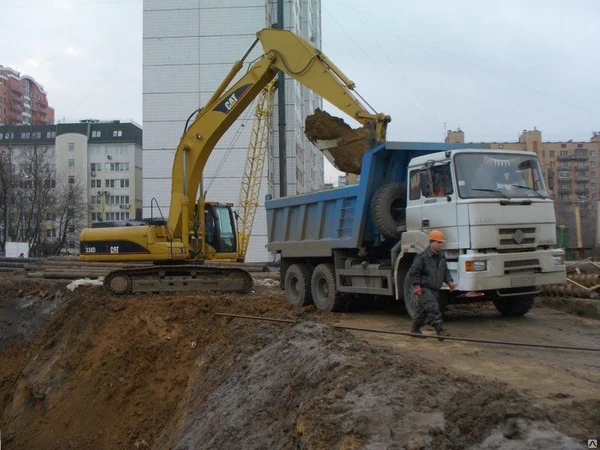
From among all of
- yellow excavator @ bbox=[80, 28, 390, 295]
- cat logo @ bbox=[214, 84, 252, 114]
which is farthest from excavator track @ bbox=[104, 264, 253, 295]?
cat logo @ bbox=[214, 84, 252, 114]

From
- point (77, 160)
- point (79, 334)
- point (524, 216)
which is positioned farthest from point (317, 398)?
point (77, 160)

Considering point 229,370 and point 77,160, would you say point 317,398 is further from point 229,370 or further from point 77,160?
point 77,160

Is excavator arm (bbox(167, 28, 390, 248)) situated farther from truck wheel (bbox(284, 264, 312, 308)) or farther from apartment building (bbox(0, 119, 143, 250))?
apartment building (bbox(0, 119, 143, 250))

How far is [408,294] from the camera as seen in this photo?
31.8 feet

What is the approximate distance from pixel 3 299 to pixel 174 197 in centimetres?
601

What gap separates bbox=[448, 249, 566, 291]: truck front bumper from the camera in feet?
28.7

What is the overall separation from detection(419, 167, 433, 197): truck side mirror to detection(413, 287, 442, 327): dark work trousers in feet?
6.14

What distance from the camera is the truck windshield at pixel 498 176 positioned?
916cm

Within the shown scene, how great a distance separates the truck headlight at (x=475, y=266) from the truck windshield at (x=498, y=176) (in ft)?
3.22

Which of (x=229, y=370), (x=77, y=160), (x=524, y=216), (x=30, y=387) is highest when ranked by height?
(x=77, y=160)

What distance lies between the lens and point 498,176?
945cm

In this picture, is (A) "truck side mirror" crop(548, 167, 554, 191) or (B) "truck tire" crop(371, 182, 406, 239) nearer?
(A) "truck side mirror" crop(548, 167, 554, 191)

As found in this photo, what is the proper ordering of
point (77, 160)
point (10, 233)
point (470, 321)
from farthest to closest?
point (77, 160), point (10, 233), point (470, 321)

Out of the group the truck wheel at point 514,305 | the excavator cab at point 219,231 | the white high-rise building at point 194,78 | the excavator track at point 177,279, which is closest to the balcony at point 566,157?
the white high-rise building at point 194,78
